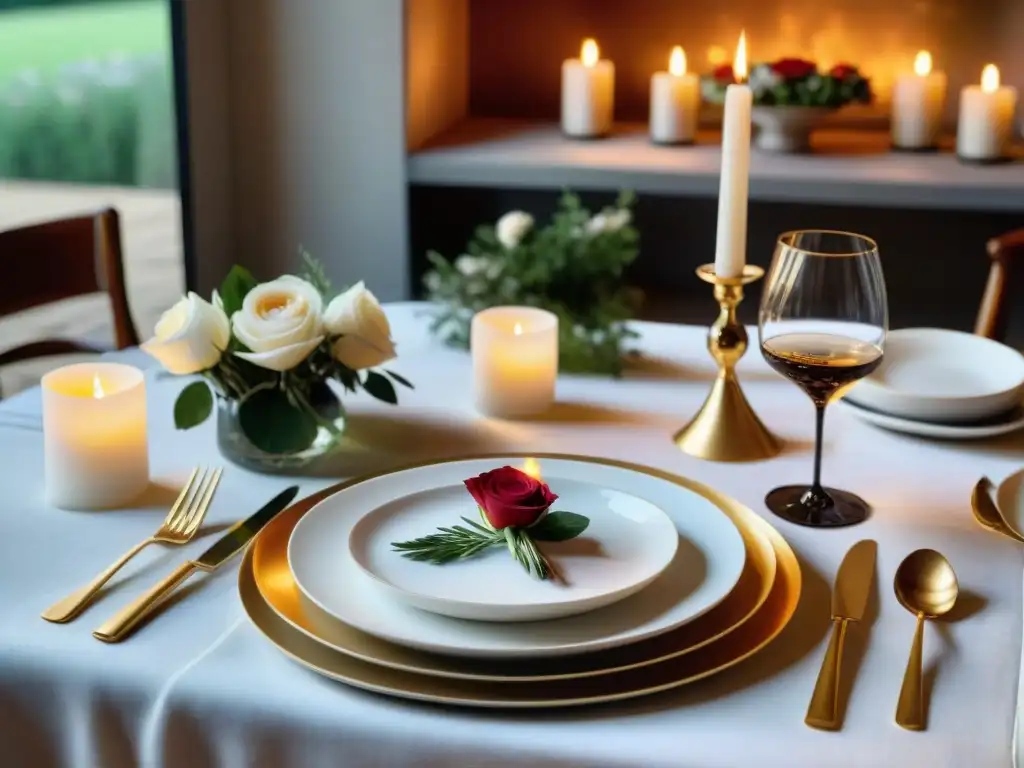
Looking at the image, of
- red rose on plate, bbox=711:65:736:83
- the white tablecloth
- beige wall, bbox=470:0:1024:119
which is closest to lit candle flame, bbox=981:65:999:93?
beige wall, bbox=470:0:1024:119

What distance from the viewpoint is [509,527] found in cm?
80

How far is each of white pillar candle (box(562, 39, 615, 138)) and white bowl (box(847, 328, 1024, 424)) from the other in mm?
1239

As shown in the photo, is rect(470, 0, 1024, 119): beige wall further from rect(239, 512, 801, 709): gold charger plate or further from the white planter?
rect(239, 512, 801, 709): gold charger plate

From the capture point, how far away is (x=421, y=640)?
70 cm

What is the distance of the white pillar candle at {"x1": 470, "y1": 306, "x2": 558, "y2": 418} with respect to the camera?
112 centimetres

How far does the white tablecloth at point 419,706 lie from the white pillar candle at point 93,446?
0.05 ft

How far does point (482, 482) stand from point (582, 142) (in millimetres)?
1665

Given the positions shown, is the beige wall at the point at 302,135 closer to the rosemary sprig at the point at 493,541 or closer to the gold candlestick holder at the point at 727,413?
the gold candlestick holder at the point at 727,413

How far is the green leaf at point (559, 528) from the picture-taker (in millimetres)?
804

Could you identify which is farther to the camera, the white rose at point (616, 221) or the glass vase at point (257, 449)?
the white rose at point (616, 221)

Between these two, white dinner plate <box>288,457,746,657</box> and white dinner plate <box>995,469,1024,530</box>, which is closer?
white dinner plate <box>288,457,746,657</box>

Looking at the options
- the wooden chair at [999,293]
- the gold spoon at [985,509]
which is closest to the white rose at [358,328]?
the gold spoon at [985,509]

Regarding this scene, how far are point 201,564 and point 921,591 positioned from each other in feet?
1.54

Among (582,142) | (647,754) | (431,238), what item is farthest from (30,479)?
(431,238)
